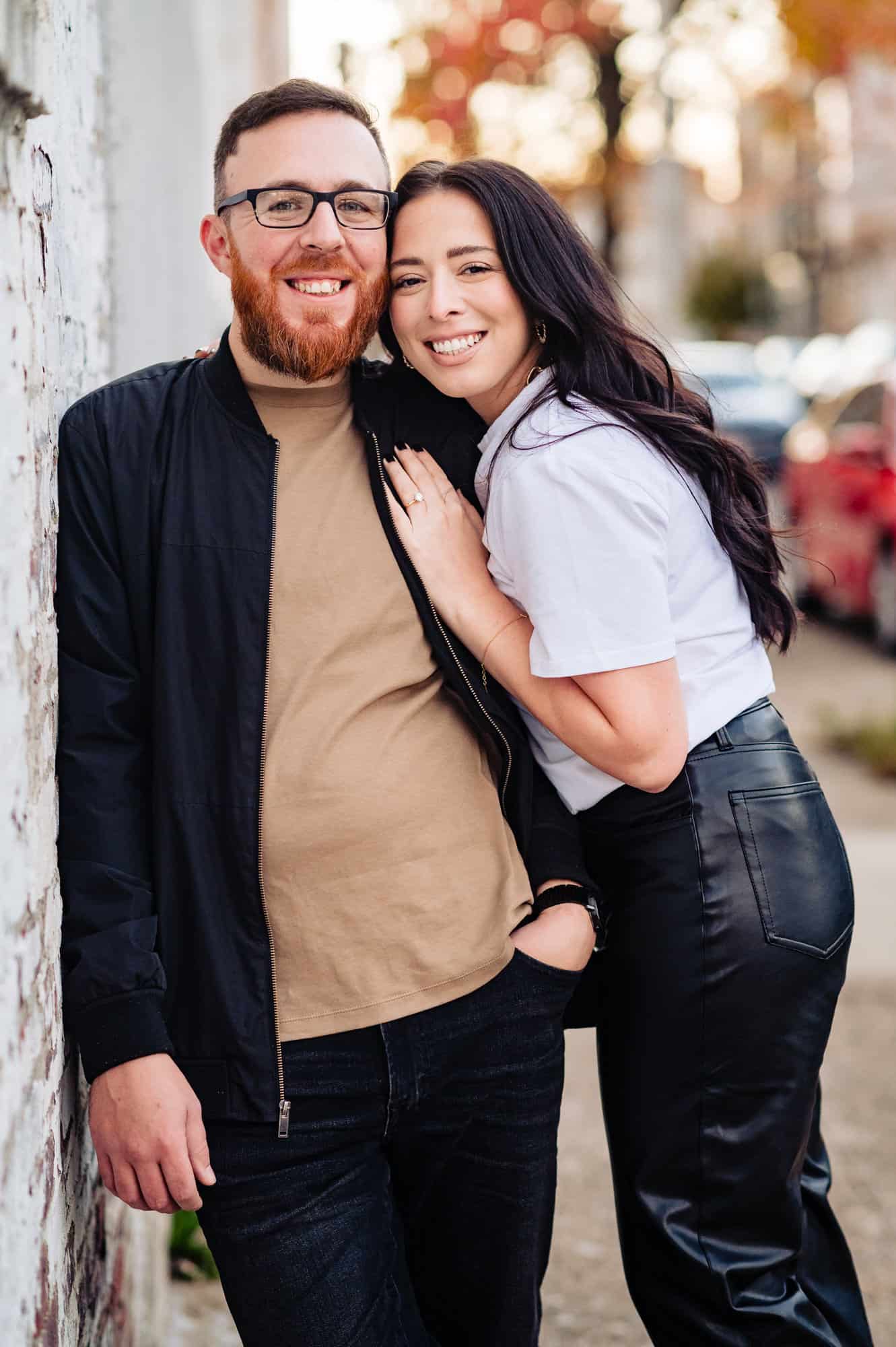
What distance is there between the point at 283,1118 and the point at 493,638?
77cm

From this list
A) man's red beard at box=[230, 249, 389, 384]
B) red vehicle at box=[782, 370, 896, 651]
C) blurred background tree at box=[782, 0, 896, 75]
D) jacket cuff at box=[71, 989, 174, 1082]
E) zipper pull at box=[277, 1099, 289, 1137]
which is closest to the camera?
jacket cuff at box=[71, 989, 174, 1082]

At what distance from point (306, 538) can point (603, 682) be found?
50 cm

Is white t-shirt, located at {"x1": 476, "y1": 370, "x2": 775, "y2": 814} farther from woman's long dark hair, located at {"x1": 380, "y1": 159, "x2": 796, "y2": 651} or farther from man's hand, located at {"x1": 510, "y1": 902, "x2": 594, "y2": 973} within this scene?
man's hand, located at {"x1": 510, "y1": 902, "x2": 594, "y2": 973}

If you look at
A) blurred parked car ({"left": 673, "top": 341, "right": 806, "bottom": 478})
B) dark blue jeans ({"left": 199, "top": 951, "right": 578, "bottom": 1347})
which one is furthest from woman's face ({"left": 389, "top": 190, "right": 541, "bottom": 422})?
blurred parked car ({"left": 673, "top": 341, "right": 806, "bottom": 478})

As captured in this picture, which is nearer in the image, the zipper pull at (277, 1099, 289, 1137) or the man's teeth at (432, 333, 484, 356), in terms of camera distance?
the zipper pull at (277, 1099, 289, 1137)

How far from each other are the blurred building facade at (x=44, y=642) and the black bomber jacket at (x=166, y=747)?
0.19 feet

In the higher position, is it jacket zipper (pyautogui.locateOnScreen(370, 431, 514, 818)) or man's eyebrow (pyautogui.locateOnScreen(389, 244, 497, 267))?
man's eyebrow (pyautogui.locateOnScreen(389, 244, 497, 267))

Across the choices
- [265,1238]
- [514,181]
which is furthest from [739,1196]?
→ [514,181]

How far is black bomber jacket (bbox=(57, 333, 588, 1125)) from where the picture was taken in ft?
6.78

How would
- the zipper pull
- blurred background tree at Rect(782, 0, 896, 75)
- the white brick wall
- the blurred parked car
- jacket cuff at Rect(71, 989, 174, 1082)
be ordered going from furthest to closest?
1. the blurred parked car
2. blurred background tree at Rect(782, 0, 896, 75)
3. the zipper pull
4. jacket cuff at Rect(71, 989, 174, 1082)
5. the white brick wall

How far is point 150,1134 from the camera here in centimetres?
205

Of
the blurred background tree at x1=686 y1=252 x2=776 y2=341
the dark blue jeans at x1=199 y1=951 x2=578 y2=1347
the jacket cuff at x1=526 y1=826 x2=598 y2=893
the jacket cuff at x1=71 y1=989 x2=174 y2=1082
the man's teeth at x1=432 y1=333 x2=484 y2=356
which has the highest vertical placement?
the blurred background tree at x1=686 y1=252 x2=776 y2=341

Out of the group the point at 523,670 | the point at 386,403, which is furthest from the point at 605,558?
the point at 386,403

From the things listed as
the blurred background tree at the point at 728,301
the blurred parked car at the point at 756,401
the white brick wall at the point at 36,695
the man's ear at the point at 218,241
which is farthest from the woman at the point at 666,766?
the blurred background tree at the point at 728,301
